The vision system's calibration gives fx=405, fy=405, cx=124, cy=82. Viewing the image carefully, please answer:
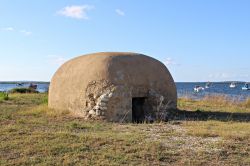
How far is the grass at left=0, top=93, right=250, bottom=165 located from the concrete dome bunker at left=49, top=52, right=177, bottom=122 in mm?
1409

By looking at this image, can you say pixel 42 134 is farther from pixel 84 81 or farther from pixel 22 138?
pixel 84 81

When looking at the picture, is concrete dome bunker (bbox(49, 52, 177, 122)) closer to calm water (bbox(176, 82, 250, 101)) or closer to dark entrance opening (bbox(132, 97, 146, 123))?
dark entrance opening (bbox(132, 97, 146, 123))

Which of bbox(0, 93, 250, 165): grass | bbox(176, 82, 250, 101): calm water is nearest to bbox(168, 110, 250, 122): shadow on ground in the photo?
bbox(0, 93, 250, 165): grass

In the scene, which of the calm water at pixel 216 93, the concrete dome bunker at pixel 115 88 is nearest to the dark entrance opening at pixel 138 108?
the concrete dome bunker at pixel 115 88

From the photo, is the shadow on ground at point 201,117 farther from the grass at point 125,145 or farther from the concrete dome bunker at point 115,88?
the grass at point 125,145

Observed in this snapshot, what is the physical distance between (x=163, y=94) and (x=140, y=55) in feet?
5.47

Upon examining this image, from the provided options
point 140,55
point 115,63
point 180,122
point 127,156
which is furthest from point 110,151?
point 140,55

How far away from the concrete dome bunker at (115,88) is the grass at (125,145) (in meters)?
1.41

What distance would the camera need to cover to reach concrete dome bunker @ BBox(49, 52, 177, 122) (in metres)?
13.3

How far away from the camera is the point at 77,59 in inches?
611

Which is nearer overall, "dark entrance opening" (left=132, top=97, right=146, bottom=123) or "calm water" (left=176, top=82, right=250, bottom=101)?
"dark entrance opening" (left=132, top=97, right=146, bottom=123)

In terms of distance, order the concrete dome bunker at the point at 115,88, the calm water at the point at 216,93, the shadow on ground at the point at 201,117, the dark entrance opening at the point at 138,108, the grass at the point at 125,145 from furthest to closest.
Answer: the calm water at the point at 216,93
the dark entrance opening at the point at 138,108
the shadow on ground at the point at 201,117
the concrete dome bunker at the point at 115,88
the grass at the point at 125,145

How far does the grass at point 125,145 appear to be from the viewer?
772 centimetres

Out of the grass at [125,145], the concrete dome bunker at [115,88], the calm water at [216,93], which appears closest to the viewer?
the grass at [125,145]
